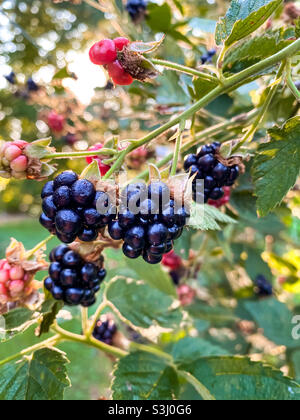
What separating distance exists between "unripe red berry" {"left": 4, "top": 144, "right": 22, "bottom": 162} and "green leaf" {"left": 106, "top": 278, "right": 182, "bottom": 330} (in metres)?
0.48

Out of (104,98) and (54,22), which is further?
(54,22)

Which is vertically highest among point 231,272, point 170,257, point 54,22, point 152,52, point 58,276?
point 54,22

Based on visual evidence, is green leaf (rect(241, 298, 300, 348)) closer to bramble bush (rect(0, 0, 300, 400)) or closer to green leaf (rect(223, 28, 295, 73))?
bramble bush (rect(0, 0, 300, 400))

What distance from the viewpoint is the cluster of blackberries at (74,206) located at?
0.48 metres

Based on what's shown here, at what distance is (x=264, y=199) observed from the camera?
0.59 meters

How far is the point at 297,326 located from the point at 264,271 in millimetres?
223

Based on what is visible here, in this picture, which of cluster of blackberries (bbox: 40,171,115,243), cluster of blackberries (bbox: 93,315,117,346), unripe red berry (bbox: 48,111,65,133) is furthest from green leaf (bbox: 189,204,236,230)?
unripe red berry (bbox: 48,111,65,133)

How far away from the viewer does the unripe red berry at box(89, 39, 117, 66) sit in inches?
21.8

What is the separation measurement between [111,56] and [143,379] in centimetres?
68

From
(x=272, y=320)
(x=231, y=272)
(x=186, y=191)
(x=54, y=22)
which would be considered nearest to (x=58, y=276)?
(x=186, y=191)
